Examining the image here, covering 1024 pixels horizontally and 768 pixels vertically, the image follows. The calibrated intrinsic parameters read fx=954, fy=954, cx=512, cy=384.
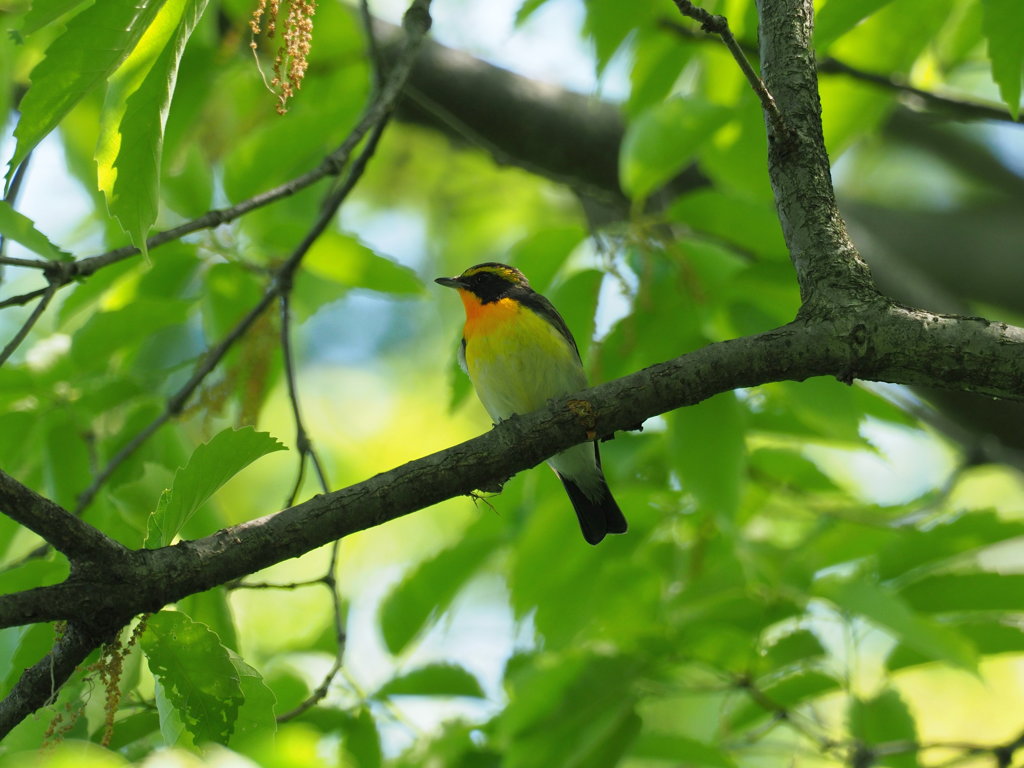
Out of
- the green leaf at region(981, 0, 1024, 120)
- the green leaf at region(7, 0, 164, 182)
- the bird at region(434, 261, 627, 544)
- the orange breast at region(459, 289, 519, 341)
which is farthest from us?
the orange breast at region(459, 289, 519, 341)

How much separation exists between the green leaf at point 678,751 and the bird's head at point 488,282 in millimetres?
2445

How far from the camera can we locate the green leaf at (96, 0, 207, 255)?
1926 millimetres

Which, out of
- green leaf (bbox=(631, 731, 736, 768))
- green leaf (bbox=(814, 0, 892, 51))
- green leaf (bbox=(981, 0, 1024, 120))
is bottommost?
green leaf (bbox=(631, 731, 736, 768))

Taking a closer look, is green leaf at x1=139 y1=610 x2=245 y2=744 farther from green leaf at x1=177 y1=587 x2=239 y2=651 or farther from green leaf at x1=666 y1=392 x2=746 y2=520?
green leaf at x1=666 y1=392 x2=746 y2=520

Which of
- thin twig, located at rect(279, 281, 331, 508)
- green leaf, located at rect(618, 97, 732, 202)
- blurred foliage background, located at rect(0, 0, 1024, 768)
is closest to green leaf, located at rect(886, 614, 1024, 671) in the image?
blurred foliage background, located at rect(0, 0, 1024, 768)

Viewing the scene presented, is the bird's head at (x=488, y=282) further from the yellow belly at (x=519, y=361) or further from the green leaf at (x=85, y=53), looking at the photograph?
the green leaf at (x=85, y=53)

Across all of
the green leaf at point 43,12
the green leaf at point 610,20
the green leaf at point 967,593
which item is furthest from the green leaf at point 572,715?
the green leaf at point 43,12

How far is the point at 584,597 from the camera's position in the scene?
404 cm

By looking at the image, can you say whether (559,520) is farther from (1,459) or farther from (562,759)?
(1,459)

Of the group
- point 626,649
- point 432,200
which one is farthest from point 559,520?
point 432,200

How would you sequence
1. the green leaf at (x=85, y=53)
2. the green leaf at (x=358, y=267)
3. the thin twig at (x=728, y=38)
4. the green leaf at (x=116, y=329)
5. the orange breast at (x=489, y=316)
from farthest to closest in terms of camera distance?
Result: 1. the orange breast at (x=489, y=316)
2. the green leaf at (x=358, y=267)
3. the green leaf at (x=116, y=329)
4. the thin twig at (x=728, y=38)
5. the green leaf at (x=85, y=53)

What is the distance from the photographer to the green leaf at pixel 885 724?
3645mm

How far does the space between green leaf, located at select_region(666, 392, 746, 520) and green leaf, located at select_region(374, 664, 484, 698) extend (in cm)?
134

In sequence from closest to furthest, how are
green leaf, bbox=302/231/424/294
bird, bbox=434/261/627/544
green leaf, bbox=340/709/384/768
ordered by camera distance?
green leaf, bbox=340/709/384/768 < green leaf, bbox=302/231/424/294 < bird, bbox=434/261/627/544
